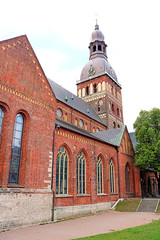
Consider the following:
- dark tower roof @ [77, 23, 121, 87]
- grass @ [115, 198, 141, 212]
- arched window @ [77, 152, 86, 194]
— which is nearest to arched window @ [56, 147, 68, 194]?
arched window @ [77, 152, 86, 194]

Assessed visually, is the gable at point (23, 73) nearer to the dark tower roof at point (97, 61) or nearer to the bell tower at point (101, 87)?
the bell tower at point (101, 87)

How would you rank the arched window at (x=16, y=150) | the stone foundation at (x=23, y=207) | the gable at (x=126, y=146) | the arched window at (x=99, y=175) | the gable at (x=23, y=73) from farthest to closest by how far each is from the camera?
the gable at (x=126, y=146) < the arched window at (x=99, y=175) < the gable at (x=23, y=73) < the arched window at (x=16, y=150) < the stone foundation at (x=23, y=207)

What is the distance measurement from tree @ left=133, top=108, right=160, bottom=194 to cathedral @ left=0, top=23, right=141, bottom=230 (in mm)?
3761

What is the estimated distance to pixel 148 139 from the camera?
29.1m

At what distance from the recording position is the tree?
90.0 feet

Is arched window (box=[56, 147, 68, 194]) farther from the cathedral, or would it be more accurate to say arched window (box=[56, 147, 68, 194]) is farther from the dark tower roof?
the dark tower roof

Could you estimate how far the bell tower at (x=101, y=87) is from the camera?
43831 millimetres

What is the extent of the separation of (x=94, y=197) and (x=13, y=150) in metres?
11.2

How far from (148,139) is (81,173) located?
12.9m

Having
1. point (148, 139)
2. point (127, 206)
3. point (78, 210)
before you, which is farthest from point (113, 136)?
point (78, 210)

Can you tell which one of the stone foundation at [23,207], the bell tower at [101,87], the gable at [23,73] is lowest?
the stone foundation at [23,207]

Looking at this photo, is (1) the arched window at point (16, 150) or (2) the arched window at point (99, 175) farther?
(2) the arched window at point (99, 175)

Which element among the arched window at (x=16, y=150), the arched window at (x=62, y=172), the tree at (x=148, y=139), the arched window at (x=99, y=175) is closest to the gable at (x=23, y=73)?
the arched window at (x=16, y=150)

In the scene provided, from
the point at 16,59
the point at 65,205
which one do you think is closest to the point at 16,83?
the point at 16,59
